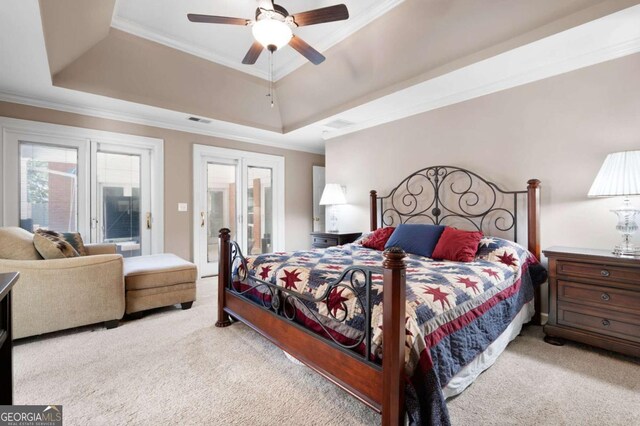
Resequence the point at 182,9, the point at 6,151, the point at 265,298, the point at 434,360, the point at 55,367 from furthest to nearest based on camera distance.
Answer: the point at 6,151
the point at 182,9
the point at 265,298
the point at 55,367
the point at 434,360

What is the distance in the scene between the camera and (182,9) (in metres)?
2.75

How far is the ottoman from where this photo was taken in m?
2.93

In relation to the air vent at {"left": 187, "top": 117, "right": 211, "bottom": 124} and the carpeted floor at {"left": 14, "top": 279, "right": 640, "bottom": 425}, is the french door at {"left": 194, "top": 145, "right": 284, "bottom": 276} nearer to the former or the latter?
the air vent at {"left": 187, "top": 117, "right": 211, "bottom": 124}

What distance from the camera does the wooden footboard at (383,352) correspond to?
127 centimetres

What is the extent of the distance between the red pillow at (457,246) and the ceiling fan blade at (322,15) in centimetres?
204

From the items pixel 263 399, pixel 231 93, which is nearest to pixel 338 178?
pixel 231 93

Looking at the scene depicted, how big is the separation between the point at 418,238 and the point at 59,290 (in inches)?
128

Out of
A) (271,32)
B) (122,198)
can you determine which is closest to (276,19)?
(271,32)

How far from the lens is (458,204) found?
3455 millimetres

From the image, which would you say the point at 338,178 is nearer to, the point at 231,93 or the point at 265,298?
the point at 231,93

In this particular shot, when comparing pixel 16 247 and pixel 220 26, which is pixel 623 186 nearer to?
pixel 220 26

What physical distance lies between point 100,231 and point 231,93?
8.31ft

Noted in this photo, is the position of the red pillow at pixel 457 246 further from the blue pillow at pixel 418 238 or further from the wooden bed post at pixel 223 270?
the wooden bed post at pixel 223 270

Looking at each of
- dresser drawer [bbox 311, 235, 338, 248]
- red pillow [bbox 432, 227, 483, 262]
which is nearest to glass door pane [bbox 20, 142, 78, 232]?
dresser drawer [bbox 311, 235, 338, 248]
